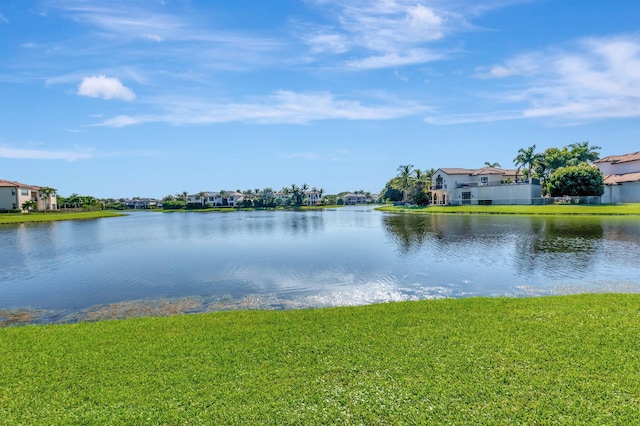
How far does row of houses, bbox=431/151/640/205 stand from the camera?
222 ft

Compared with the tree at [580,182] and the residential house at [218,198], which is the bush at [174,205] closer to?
the residential house at [218,198]

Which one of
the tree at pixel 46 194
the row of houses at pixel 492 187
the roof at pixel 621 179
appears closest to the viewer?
the roof at pixel 621 179

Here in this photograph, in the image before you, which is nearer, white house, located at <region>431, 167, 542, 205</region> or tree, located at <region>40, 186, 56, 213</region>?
white house, located at <region>431, 167, 542, 205</region>

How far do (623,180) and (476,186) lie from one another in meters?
27.0

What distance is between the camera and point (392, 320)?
29.5ft

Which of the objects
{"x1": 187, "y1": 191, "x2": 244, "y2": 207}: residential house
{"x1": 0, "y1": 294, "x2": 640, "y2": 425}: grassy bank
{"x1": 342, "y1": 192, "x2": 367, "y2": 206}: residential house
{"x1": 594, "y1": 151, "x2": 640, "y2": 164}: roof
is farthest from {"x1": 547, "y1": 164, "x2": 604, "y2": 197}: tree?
{"x1": 187, "y1": 191, "x2": 244, "y2": 207}: residential house

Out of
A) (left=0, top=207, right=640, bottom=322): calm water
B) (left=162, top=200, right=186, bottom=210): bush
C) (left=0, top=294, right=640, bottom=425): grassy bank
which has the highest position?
(left=162, top=200, right=186, bottom=210): bush

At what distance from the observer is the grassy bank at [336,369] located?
5.29m

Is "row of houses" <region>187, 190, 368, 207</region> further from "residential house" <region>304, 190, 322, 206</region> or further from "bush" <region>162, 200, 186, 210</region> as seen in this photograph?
"bush" <region>162, 200, 186, 210</region>

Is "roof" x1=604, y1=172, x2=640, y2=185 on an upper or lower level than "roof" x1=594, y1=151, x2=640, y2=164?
lower

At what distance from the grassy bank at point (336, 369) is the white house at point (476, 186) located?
74539 mm

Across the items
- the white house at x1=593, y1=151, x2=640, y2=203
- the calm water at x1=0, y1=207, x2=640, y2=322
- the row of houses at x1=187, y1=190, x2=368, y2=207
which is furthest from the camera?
the row of houses at x1=187, y1=190, x2=368, y2=207

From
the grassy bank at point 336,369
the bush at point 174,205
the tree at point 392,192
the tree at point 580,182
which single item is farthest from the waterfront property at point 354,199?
the grassy bank at point 336,369

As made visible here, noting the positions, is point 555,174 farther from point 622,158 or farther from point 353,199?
point 353,199
